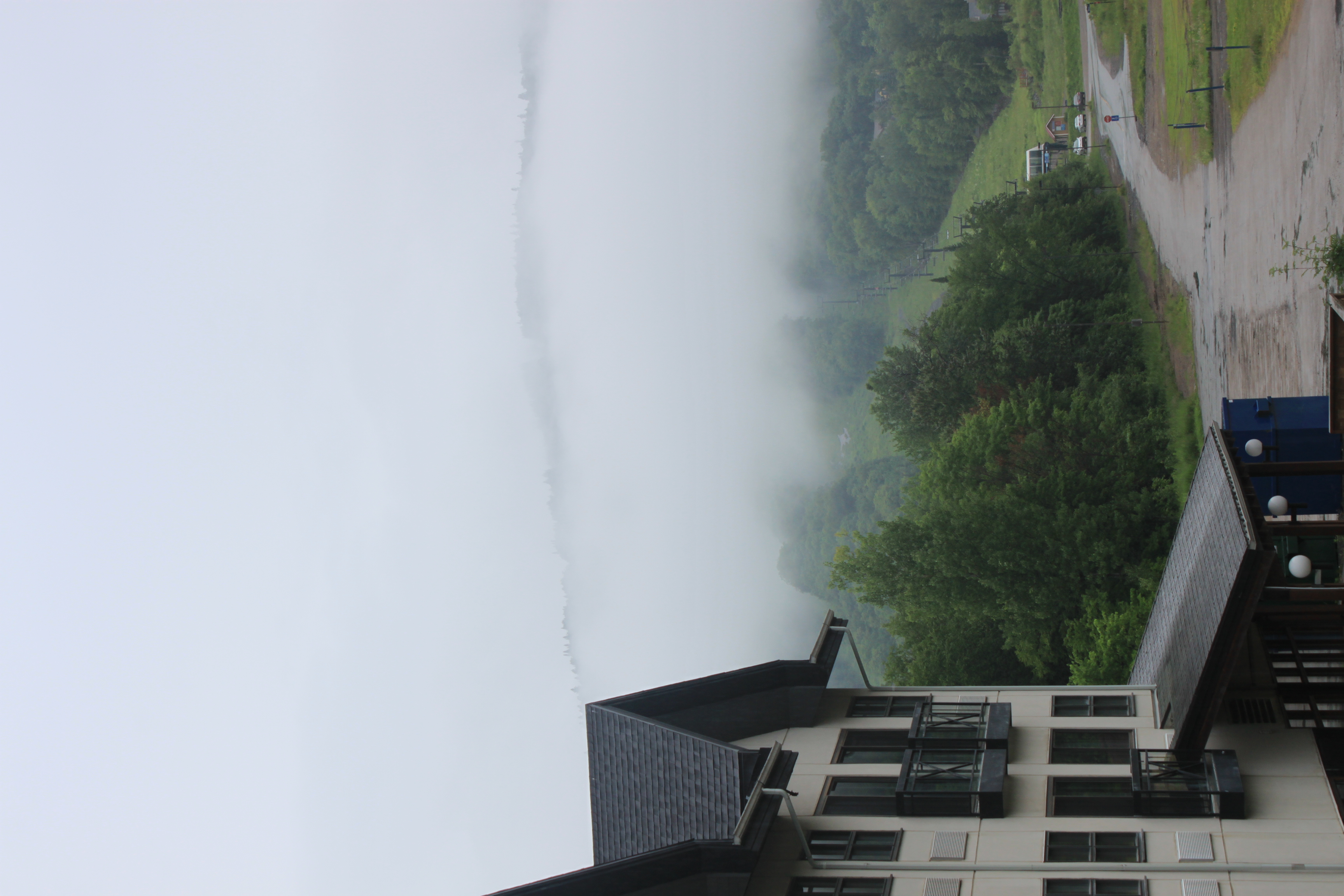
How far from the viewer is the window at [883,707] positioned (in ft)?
96.4

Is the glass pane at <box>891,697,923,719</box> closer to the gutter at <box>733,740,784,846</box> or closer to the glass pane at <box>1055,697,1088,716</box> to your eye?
the glass pane at <box>1055,697,1088,716</box>

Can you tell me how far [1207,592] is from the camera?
74.7 ft

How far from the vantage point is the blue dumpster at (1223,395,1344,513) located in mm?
28594

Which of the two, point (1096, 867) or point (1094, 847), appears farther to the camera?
point (1094, 847)

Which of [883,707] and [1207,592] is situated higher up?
[1207,592]

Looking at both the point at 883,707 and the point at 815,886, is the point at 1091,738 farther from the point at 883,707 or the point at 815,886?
the point at 815,886

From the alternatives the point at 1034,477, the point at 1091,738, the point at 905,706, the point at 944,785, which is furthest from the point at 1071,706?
the point at 1034,477

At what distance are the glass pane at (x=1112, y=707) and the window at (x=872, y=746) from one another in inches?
A: 213

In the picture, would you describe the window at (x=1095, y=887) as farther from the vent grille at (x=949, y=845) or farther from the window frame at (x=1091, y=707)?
the window frame at (x=1091, y=707)

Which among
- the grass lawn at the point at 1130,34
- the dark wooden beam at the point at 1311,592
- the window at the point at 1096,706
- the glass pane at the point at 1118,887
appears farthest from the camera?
the grass lawn at the point at 1130,34

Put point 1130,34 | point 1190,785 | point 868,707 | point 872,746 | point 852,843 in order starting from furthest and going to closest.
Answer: point 1130,34 → point 868,707 → point 872,746 → point 852,843 → point 1190,785

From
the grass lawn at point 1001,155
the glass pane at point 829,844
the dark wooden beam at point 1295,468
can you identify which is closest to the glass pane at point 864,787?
the glass pane at point 829,844

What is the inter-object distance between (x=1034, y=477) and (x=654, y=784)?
32155mm

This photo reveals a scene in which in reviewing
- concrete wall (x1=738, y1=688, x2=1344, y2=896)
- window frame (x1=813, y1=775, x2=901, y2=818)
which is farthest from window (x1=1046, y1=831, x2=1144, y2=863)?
window frame (x1=813, y1=775, x2=901, y2=818)
